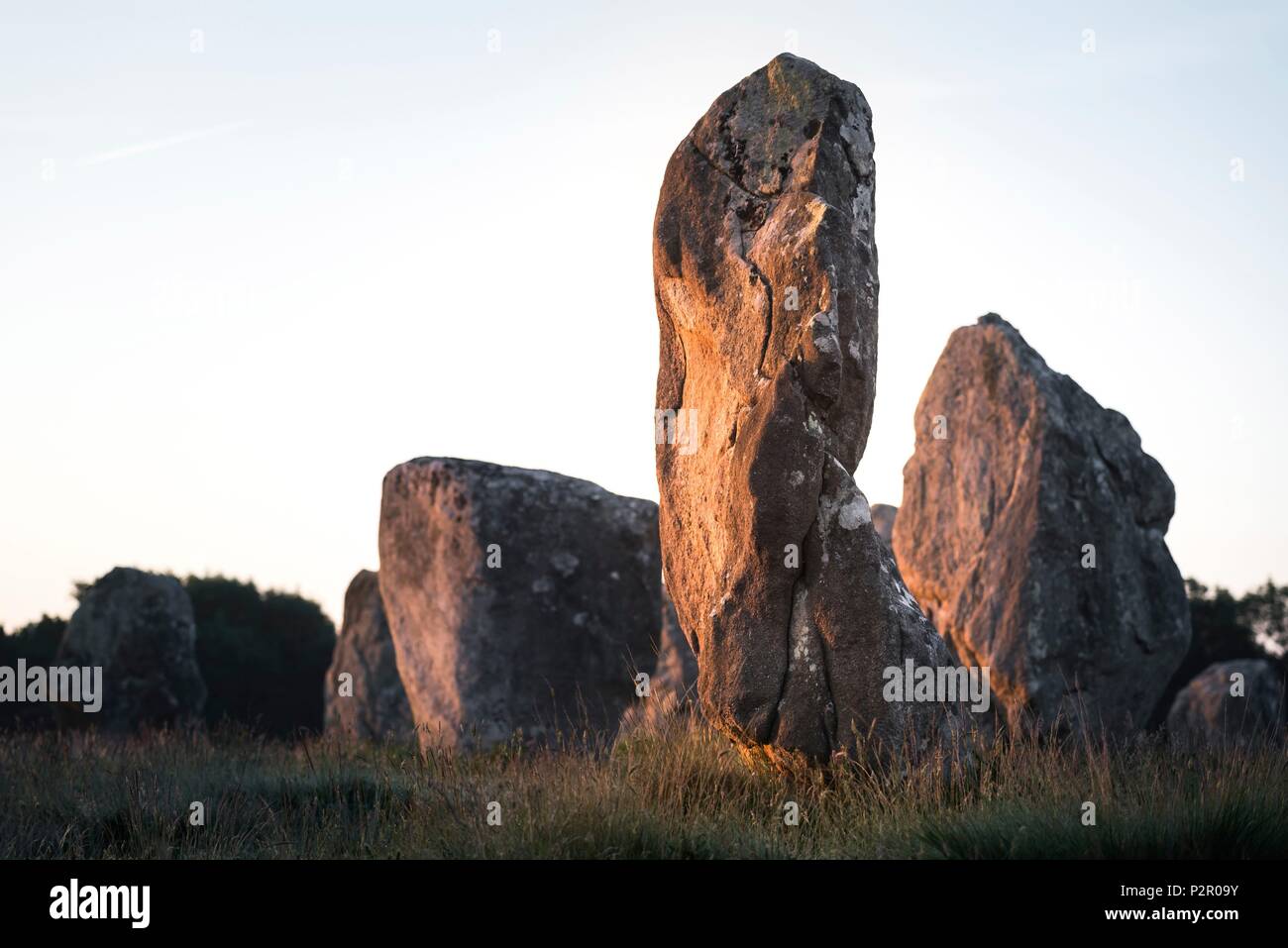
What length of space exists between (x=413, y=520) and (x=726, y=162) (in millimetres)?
6475

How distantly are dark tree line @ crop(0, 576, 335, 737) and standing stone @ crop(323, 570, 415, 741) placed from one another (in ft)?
11.8

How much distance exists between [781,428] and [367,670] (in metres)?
11.9

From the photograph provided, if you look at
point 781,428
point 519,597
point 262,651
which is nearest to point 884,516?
point 519,597

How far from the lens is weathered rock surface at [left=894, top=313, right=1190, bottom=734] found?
1234 cm

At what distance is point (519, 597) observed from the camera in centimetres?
1280

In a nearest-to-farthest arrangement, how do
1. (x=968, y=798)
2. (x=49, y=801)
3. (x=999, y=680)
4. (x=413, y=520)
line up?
(x=968, y=798) → (x=49, y=801) → (x=999, y=680) → (x=413, y=520)

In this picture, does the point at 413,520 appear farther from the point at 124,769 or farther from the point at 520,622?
the point at 124,769

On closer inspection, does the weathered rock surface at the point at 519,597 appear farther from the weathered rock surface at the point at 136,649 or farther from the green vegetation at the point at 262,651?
the green vegetation at the point at 262,651

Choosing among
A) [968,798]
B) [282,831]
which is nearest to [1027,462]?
[968,798]

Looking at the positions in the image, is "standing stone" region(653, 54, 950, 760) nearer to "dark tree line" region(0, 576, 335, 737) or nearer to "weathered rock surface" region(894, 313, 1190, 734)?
"weathered rock surface" region(894, 313, 1190, 734)

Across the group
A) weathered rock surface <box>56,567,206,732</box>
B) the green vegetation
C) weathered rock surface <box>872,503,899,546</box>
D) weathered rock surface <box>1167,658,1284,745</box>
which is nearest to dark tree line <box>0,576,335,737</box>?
the green vegetation

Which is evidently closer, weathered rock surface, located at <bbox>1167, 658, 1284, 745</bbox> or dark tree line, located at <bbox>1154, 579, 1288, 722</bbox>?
weathered rock surface, located at <bbox>1167, 658, 1284, 745</bbox>

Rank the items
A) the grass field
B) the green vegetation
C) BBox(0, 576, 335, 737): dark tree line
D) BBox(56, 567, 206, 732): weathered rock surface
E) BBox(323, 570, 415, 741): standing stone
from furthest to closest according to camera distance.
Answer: the green vegetation → BBox(0, 576, 335, 737): dark tree line → BBox(323, 570, 415, 741): standing stone → BBox(56, 567, 206, 732): weathered rock surface → the grass field
